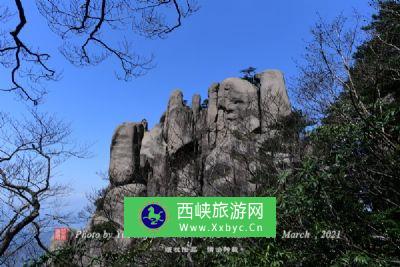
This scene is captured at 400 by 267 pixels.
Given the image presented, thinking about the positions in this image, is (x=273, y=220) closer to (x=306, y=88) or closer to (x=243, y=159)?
(x=306, y=88)

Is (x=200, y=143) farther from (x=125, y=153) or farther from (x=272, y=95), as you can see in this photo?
(x=125, y=153)

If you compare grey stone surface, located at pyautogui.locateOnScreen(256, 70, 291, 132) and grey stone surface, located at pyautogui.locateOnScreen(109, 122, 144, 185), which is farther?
grey stone surface, located at pyautogui.locateOnScreen(109, 122, 144, 185)

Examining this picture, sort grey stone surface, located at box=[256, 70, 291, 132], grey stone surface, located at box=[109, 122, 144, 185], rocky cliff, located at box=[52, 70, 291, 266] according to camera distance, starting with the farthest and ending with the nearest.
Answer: grey stone surface, located at box=[109, 122, 144, 185], grey stone surface, located at box=[256, 70, 291, 132], rocky cliff, located at box=[52, 70, 291, 266]

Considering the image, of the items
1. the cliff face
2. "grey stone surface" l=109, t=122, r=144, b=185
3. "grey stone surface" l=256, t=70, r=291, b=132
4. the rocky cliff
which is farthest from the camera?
"grey stone surface" l=109, t=122, r=144, b=185

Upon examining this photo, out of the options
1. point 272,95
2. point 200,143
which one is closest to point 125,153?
point 200,143

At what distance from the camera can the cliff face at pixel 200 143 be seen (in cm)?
1377

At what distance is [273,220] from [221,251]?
822mm

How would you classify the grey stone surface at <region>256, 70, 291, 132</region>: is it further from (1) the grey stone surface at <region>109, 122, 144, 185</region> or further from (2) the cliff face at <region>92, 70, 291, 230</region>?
(1) the grey stone surface at <region>109, 122, 144, 185</region>

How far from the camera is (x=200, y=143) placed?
18.6m

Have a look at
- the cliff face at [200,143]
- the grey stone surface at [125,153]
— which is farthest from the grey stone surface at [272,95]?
the grey stone surface at [125,153]

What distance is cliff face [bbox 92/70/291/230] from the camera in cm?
1377

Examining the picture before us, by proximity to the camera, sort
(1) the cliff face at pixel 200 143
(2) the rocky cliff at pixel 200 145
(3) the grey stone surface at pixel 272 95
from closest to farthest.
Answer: (2) the rocky cliff at pixel 200 145, (1) the cliff face at pixel 200 143, (3) the grey stone surface at pixel 272 95

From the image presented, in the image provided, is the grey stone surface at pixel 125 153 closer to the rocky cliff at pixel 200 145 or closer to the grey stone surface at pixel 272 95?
the rocky cliff at pixel 200 145

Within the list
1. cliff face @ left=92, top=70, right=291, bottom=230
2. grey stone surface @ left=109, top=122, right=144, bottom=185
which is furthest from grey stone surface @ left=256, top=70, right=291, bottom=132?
grey stone surface @ left=109, top=122, right=144, bottom=185
